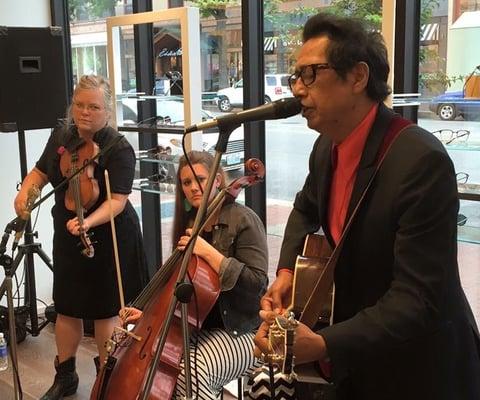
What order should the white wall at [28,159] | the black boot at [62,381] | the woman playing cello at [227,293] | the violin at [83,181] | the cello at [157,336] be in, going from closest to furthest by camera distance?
the cello at [157,336] < the woman playing cello at [227,293] < the violin at [83,181] < the black boot at [62,381] < the white wall at [28,159]

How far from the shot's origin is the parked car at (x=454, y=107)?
2.27m

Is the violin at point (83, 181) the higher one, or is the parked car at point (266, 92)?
the parked car at point (266, 92)

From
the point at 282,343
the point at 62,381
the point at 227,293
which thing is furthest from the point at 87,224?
the point at 282,343

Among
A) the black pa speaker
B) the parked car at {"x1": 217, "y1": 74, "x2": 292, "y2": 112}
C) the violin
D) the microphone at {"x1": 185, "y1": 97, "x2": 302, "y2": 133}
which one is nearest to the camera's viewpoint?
the microphone at {"x1": 185, "y1": 97, "x2": 302, "y2": 133}

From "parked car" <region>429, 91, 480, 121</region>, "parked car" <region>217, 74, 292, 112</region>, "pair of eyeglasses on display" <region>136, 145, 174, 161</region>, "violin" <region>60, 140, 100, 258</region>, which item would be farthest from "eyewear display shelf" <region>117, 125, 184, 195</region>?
"parked car" <region>429, 91, 480, 121</region>

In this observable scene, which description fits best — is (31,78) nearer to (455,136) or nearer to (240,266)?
(240,266)

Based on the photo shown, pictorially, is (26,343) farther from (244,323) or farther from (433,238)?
(433,238)

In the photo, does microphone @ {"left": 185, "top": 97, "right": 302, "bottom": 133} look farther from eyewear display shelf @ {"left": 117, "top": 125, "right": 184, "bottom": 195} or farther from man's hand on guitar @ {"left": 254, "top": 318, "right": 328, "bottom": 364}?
eyewear display shelf @ {"left": 117, "top": 125, "right": 184, "bottom": 195}

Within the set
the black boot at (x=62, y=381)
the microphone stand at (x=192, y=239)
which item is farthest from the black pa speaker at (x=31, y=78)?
the microphone stand at (x=192, y=239)

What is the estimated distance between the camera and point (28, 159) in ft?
13.5

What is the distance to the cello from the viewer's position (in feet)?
6.01

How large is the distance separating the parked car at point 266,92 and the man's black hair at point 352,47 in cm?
165

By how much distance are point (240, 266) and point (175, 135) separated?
59.0 inches

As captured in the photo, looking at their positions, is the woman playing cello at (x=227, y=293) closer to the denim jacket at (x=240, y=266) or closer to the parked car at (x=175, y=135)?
the denim jacket at (x=240, y=266)
